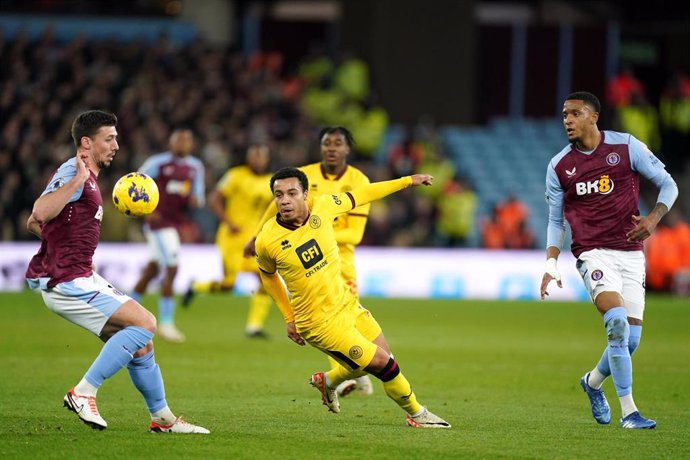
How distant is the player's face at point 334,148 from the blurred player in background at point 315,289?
214 cm

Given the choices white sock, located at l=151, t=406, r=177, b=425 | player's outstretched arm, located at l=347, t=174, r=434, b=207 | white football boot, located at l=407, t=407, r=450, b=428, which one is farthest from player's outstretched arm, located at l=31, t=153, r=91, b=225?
white football boot, located at l=407, t=407, r=450, b=428

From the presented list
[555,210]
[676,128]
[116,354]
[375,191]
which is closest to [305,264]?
[375,191]

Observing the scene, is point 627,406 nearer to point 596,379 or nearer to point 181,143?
point 596,379

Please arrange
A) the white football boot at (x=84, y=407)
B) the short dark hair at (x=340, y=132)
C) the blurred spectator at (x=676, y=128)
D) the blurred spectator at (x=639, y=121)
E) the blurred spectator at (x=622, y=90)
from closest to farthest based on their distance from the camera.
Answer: the white football boot at (x=84, y=407) < the short dark hair at (x=340, y=132) < the blurred spectator at (x=639, y=121) < the blurred spectator at (x=676, y=128) < the blurred spectator at (x=622, y=90)

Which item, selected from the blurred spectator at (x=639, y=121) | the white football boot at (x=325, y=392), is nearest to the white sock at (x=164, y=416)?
the white football boot at (x=325, y=392)

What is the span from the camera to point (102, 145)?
877 cm

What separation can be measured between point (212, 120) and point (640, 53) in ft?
57.6

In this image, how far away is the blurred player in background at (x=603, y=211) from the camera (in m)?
9.73

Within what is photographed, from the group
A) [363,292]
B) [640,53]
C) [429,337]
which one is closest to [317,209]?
[429,337]

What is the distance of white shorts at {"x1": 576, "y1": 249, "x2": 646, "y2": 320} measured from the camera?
9688 millimetres

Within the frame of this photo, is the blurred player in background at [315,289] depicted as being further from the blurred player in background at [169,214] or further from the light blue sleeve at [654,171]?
the blurred player in background at [169,214]

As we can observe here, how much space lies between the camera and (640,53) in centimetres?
3853

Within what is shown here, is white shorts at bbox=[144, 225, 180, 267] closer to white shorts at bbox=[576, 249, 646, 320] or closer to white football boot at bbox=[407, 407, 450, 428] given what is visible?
white football boot at bbox=[407, 407, 450, 428]

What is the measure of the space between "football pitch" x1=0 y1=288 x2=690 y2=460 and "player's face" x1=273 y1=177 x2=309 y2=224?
5.18 feet
